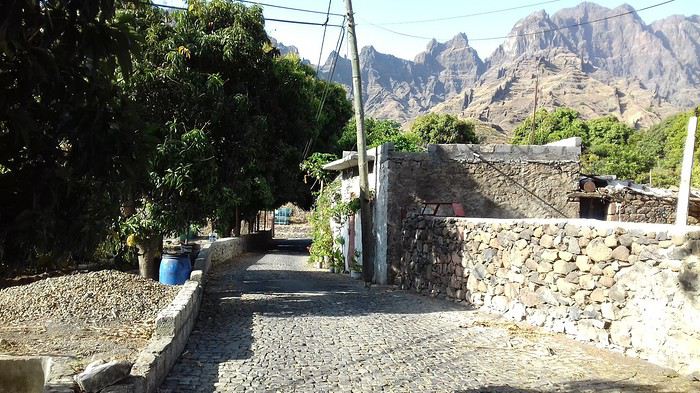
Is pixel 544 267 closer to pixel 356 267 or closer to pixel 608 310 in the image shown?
pixel 608 310

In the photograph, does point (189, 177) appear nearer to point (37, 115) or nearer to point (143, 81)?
point (143, 81)

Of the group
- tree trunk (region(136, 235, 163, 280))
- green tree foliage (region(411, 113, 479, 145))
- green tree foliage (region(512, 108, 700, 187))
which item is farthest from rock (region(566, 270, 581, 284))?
green tree foliage (region(411, 113, 479, 145))

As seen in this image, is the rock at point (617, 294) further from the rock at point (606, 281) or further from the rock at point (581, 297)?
the rock at point (581, 297)

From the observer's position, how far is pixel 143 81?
11453 mm

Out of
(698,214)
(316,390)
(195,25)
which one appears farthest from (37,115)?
(698,214)

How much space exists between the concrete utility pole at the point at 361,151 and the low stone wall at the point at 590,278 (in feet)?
11.0

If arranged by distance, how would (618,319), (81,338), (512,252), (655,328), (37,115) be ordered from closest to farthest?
(37,115)
(655,328)
(618,319)
(81,338)
(512,252)

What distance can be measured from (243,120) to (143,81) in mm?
2090

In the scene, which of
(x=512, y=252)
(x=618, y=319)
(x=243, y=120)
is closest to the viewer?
(x=618, y=319)

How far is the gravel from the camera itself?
9.34m

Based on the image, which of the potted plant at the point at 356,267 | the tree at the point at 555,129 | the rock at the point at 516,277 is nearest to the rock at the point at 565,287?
the rock at the point at 516,277

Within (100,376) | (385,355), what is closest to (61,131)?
(100,376)

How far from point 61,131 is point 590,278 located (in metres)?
6.47

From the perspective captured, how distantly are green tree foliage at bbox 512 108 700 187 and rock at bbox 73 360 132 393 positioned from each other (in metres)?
45.5
